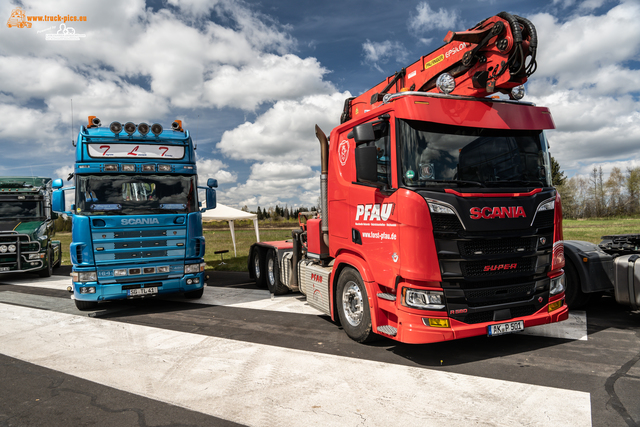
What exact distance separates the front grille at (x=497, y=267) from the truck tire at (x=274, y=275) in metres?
5.23

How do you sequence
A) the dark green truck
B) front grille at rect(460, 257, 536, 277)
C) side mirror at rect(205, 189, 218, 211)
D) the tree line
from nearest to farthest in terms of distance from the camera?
1. front grille at rect(460, 257, 536, 277)
2. side mirror at rect(205, 189, 218, 211)
3. the dark green truck
4. the tree line

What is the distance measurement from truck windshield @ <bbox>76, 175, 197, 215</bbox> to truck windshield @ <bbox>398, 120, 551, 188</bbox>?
203 inches

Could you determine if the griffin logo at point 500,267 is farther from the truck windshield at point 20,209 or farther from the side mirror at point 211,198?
the truck windshield at point 20,209

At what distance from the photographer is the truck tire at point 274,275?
8.95 metres

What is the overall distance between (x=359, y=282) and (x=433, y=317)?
116 centimetres

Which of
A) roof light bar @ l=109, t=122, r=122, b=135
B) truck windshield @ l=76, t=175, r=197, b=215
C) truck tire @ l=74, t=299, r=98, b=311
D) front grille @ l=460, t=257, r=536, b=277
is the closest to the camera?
front grille @ l=460, t=257, r=536, b=277

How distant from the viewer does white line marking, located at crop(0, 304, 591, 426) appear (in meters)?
3.32

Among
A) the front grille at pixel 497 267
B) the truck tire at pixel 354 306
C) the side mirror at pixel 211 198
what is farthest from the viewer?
the side mirror at pixel 211 198

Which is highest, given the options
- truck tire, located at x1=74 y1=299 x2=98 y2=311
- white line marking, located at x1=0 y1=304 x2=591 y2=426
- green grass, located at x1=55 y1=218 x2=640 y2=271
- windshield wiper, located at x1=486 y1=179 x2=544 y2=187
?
windshield wiper, located at x1=486 y1=179 x2=544 y2=187

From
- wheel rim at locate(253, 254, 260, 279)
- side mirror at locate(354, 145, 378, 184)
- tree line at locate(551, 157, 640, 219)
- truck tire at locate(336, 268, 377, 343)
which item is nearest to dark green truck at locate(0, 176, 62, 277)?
wheel rim at locate(253, 254, 260, 279)

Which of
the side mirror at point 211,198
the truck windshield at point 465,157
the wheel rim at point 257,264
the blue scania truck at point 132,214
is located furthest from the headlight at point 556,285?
the wheel rim at point 257,264

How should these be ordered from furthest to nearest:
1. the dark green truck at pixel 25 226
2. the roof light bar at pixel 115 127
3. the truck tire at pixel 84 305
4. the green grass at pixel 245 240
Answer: the green grass at pixel 245 240, the dark green truck at pixel 25 226, the roof light bar at pixel 115 127, the truck tire at pixel 84 305

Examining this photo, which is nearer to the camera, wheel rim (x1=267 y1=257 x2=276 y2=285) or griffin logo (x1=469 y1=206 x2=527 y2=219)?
griffin logo (x1=469 y1=206 x2=527 y2=219)

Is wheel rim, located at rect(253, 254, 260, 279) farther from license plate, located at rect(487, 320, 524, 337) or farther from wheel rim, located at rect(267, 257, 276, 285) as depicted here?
license plate, located at rect(487, 320, 524, 337)
